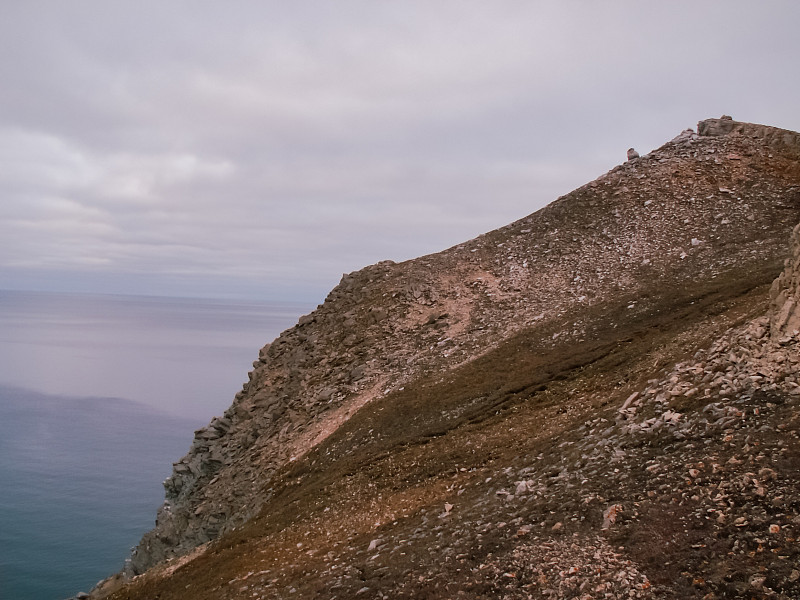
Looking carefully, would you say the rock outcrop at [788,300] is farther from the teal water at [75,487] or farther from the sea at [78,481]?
the teal water at [75,487]

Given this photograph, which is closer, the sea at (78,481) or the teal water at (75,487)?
the teal water at (75,487)

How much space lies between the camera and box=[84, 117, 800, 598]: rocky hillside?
41.1 feet

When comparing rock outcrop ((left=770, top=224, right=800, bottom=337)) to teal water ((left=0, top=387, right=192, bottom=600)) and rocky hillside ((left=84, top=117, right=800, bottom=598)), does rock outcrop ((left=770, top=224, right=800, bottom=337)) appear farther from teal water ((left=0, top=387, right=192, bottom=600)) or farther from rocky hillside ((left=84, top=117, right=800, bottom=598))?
teal water ((left=0, top=387, right=192, bottom=600))

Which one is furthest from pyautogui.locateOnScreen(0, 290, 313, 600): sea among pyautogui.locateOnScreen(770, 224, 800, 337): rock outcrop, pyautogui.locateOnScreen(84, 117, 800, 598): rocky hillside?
pyautogui.locateOnScreen(770, 224, 800, 337): rock outcrop

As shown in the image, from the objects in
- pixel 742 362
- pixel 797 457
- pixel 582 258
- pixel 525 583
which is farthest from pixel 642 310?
pixel 525 583

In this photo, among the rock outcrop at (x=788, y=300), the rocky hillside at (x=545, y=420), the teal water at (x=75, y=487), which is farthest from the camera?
the teal water at (x=75, y=487)

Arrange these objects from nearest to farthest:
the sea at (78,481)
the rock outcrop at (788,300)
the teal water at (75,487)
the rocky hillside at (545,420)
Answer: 1. the rocky hillside at (545,420)
2. the rock outcrop at (788,300)
3. the teal water at (75,487)
4. the sea at (78,481)

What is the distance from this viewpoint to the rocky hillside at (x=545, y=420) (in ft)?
41.1

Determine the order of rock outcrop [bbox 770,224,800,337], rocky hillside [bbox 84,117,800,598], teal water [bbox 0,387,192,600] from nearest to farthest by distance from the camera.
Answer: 1. rocky hillside [bbox 84,117,800,598]
2. rock outcrop [bbox 770,224,800,337]
3. teal water [bbox 0,387,192,600]

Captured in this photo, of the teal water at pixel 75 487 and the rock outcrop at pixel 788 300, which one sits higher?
the rock outcrop at pixel 788 300

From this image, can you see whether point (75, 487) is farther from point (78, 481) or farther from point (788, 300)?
point (788, 300)

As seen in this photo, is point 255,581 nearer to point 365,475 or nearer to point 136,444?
point 365,475

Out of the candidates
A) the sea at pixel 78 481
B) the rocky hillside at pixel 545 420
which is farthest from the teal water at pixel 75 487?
the rocky hillside at pixel 545 420

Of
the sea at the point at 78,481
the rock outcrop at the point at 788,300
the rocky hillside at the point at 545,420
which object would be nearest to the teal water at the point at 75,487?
the sea at the point at 78,481
